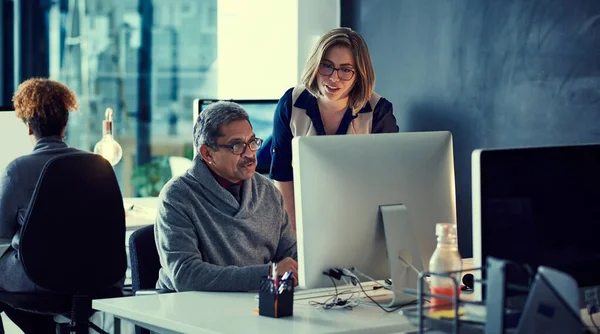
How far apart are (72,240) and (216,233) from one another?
2.62 ft

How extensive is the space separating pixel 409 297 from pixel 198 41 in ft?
12.4

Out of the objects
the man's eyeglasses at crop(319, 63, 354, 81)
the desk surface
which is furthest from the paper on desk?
the desk surface

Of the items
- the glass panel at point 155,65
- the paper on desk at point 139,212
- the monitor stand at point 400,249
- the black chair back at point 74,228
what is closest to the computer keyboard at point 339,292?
the monitor stand at point 400,249

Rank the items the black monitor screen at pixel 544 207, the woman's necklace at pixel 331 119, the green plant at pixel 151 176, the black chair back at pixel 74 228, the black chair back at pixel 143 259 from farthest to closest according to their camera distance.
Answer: the green plant at pixel 151 176 → the woman's necklace at pixel 331 119 → the black chair back at pixel 74 228 → the black chair back at pixel 143 259 → the black monitor screen at pixel 544 207

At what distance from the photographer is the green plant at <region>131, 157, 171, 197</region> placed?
5817 millimetres

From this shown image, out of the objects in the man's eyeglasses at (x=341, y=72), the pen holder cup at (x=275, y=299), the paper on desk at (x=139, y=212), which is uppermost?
the man's eyeglasses at (x=341, y=72)

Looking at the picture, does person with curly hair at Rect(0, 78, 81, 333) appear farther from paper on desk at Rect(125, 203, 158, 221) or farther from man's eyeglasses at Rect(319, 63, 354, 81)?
man's eyeglasses at Rect(319, 63, 354, 81)

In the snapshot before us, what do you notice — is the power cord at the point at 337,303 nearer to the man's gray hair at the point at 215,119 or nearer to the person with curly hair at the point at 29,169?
the man's gray hair at the point at 215,119

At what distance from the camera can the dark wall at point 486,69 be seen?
360 centimetres

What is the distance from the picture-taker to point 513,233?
207cm

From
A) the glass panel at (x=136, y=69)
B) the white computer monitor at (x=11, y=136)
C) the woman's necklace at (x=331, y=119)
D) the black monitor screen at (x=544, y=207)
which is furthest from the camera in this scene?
the glass panel at (x=136, y=69)

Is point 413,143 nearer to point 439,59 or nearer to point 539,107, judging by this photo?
point 539,107

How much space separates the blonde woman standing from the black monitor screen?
1.45 m

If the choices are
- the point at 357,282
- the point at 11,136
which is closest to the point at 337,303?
the point at 357,282
